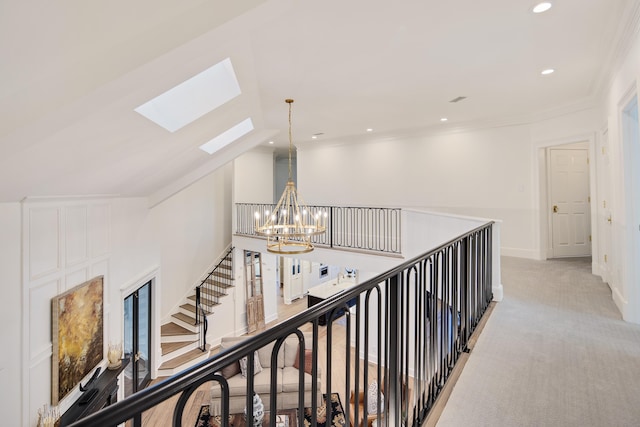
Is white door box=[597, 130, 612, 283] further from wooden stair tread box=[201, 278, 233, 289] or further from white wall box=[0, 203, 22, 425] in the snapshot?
wooden stair tread box=[201, 278, 233, 289]

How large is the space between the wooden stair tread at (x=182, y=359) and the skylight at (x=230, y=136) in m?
4.64

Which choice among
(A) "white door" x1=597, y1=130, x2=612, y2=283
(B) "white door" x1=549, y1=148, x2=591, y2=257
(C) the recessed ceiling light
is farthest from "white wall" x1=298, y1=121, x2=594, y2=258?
(C) the recessed ceiling light

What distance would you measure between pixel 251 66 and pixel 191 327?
21.6 feet

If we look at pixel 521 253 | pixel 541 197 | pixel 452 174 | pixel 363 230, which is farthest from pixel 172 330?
pixel 541 197

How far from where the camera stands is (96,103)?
208 cm

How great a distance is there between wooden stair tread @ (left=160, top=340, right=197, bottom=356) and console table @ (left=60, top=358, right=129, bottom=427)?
7.46 ft

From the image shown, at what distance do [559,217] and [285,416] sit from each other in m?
6.11

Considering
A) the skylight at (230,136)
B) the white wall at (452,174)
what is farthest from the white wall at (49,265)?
the white wall at (452,174)

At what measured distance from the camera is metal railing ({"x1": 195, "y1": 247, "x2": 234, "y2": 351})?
7.82 metres

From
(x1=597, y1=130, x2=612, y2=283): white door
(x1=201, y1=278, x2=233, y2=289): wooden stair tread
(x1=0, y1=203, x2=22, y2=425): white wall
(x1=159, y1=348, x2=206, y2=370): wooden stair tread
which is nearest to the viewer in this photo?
(x1=0, y1=203, x2=22, y2=425): white wall

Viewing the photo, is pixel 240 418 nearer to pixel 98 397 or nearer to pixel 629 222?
pixel 98 397

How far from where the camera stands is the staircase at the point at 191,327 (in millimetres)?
7074

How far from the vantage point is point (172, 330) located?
7.82 metres

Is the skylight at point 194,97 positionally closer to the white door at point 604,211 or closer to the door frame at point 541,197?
the white door at point 604,211
